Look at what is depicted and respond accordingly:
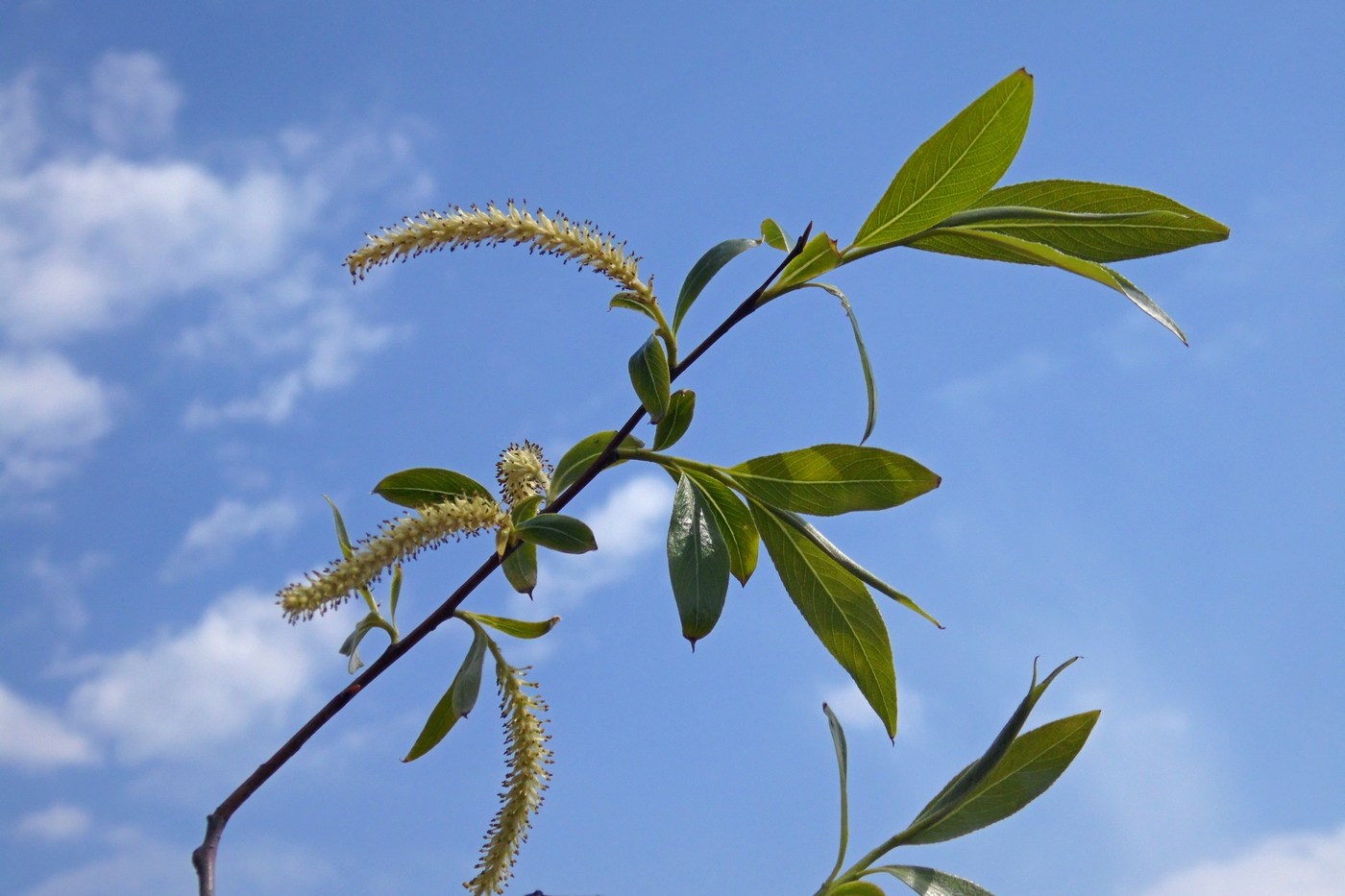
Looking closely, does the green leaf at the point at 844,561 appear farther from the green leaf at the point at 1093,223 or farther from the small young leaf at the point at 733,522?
the green leaf at the point at 1093,223

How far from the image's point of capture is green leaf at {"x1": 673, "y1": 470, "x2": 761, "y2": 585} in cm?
140

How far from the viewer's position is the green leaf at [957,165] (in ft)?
4.14

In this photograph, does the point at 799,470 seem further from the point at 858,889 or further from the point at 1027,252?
the point at 858,889

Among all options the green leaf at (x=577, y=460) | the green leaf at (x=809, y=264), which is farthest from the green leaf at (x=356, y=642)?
the green leaf at (x=809, y=264)

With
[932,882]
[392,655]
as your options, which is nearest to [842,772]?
[932,882]

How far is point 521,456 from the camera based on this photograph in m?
1.46

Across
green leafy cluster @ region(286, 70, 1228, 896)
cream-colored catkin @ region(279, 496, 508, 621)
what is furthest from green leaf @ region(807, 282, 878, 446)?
cream-colored catkin @ region(279, 496, 508, 621)

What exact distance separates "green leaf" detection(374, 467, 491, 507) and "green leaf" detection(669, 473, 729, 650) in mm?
266

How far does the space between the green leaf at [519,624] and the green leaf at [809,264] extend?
48 cm

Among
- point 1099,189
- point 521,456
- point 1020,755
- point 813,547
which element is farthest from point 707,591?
point 1099,189

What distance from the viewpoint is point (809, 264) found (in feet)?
4.38

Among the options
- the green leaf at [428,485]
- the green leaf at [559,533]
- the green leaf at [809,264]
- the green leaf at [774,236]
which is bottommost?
the green leaf at [559,533]

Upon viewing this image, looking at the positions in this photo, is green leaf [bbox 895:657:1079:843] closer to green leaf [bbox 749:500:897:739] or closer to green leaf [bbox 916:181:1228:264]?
green leaf [bbox 749:500:897:739]

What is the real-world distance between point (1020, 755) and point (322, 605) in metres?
0.85
